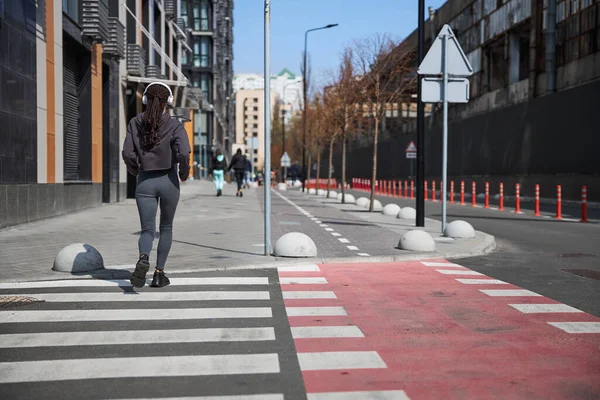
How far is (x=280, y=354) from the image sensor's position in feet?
16.3

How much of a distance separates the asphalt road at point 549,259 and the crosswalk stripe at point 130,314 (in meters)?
2.98

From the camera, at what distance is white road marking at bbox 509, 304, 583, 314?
6582mm

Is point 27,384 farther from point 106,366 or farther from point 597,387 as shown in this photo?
point 597,387

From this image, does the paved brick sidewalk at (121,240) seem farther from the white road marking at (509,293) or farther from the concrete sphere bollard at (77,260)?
the white road marking at (509,293)

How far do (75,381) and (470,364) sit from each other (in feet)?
7.65

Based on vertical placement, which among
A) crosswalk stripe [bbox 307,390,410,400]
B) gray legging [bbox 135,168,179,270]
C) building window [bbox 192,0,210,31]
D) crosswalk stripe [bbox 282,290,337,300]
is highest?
building window [bbox 192,0,210,31]

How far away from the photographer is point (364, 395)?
4039 millimetres

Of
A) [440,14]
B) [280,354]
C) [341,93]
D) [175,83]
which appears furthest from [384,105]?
[440,14]

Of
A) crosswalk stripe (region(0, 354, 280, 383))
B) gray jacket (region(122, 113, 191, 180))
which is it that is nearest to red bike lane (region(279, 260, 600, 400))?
crosswalk stripe (region(0, 354, 280, 383))

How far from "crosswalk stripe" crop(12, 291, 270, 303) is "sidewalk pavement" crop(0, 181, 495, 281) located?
49.8 inches

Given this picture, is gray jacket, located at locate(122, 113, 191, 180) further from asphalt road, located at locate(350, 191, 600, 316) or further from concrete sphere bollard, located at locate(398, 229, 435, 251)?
concrete sphere bollard, located at locate(398, 229, 435, 251)

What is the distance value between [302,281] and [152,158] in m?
2.22

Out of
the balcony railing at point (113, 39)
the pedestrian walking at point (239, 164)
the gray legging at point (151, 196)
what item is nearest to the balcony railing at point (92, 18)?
the balcony railing at point (113, 39)

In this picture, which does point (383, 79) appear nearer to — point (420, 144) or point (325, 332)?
point (420, 144)
